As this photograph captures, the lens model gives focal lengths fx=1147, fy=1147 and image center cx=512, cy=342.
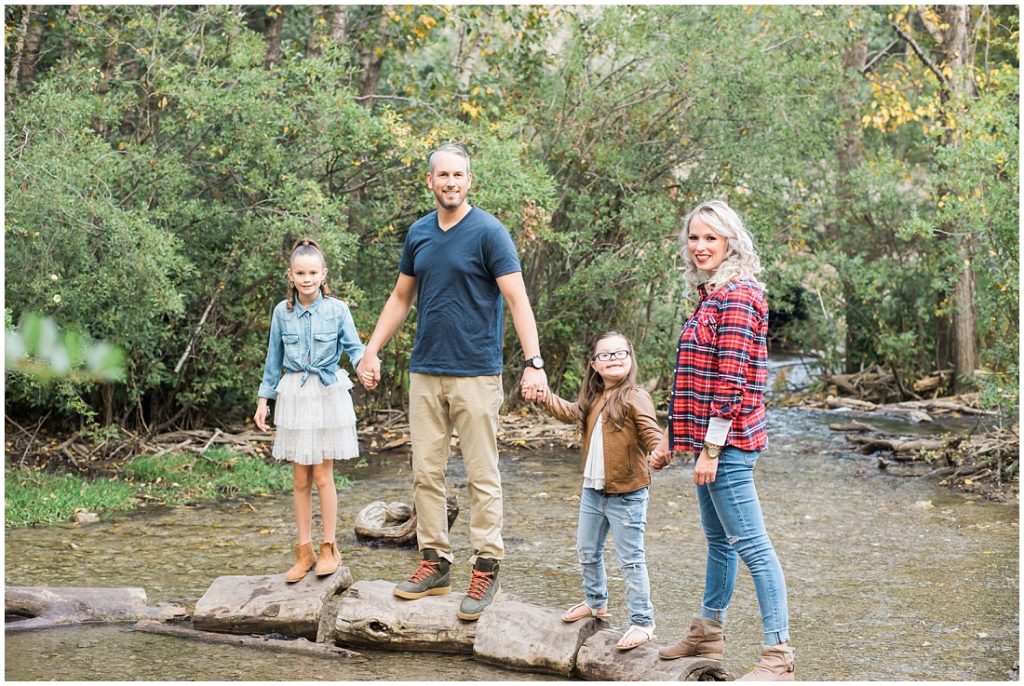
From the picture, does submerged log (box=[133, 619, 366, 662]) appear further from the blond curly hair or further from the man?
the blond curly hair

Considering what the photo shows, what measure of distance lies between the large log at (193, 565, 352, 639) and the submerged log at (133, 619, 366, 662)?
0.06 metres

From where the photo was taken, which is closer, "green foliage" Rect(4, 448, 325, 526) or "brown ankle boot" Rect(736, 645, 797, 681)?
"brown ankle boot" Rect(736, 645, 797, 681)

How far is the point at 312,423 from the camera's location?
549 centimetres

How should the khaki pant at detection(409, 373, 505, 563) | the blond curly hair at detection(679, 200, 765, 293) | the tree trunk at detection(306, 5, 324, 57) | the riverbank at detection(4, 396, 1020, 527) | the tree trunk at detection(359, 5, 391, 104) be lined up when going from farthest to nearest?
the tree trunk at detection(359, 5, 391, 104), the tree trunk at detection(306, 5, 324, 57), the riverbank at detection(4, 396, 1020, 527), the khaki pant at detection(409, 373, 505, 563), the blond curly hair at detection(679, 200, 765, 293)

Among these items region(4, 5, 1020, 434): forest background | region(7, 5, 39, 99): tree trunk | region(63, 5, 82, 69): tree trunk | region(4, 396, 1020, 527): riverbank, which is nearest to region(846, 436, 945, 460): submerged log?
region(4, 396, 1020, 527): riverbank

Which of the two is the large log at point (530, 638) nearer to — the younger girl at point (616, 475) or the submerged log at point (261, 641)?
the younger girl at point (616, 475)

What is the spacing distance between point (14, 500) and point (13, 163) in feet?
7.63

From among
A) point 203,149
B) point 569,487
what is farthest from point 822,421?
point 203,149

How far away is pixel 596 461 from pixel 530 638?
781mm

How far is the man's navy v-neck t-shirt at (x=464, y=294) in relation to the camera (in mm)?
4883

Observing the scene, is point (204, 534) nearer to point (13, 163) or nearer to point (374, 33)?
point (13, 163)

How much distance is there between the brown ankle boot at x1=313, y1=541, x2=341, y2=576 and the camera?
541 cm

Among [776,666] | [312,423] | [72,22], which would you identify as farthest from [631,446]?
[72,22]

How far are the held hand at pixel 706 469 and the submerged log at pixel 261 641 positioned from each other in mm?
1735
